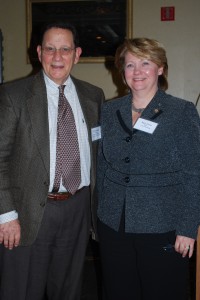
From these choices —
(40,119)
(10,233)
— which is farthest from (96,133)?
(10,233)

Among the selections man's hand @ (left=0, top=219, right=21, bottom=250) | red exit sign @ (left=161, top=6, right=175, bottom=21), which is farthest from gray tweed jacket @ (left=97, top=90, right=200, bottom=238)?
red exit sign @ (left=161, top=6, right=175, bottom=21)

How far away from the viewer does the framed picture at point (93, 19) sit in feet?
13.1

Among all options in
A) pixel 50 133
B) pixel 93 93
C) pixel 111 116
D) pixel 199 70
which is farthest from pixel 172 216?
pixel 199 70

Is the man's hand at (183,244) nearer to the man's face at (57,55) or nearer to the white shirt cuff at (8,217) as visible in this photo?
the white shirt cuff at (8,217)

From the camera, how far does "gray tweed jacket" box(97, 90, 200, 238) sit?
62.7 inches

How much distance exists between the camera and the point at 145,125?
64.5 inches

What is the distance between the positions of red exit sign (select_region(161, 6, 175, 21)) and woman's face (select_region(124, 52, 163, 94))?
101 inches

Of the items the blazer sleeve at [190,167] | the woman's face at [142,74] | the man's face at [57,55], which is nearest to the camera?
the blazer sleeve at [190,167]

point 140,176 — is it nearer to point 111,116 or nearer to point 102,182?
point 102,182

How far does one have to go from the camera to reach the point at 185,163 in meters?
1.60

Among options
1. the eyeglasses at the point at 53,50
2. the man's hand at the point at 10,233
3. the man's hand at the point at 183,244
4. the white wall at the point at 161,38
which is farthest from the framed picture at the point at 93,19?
the man's hand at the point at 183,244

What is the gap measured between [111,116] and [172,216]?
57 centimetres

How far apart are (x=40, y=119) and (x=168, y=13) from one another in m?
2.82

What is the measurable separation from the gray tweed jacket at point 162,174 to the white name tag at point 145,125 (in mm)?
16
